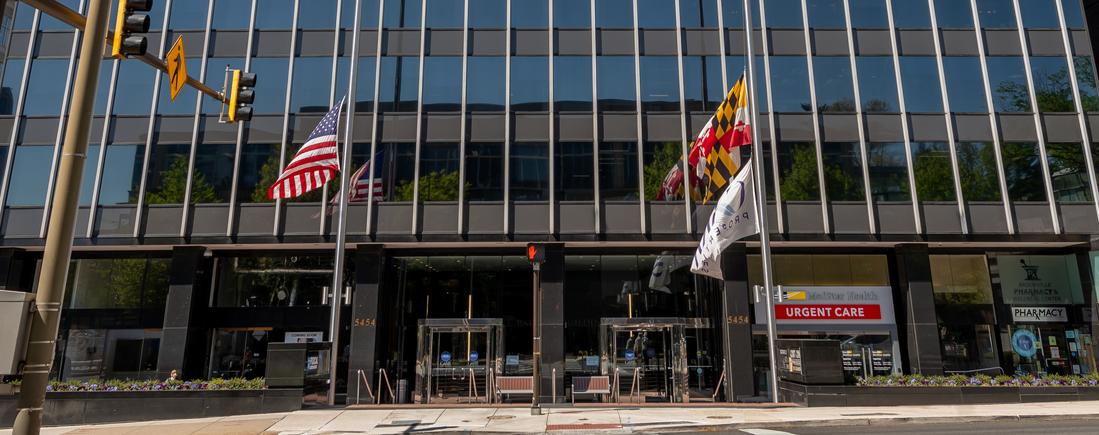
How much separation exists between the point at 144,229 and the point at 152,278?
8.66 ft

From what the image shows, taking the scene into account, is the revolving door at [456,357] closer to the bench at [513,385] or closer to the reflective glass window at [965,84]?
the bench at [513,385]

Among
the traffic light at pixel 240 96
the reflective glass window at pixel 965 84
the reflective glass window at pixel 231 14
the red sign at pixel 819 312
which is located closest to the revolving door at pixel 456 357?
the red sign at pixel 819 312

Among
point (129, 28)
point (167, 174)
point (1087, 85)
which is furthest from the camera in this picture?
point (1087, 85)

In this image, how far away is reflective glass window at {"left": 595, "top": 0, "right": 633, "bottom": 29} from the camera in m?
26.7

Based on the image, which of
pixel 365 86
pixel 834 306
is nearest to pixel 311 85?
pixel 365 86

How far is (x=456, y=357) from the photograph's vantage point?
84.6 feet

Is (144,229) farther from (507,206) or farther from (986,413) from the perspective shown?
(986,413)

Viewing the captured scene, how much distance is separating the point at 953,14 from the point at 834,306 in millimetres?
12387

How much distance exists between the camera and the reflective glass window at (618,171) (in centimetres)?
2517

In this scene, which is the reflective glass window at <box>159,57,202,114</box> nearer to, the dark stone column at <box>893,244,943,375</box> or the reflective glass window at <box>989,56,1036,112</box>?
the dark stone column at <box>893,244,943,375</box>

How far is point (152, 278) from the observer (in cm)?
2659

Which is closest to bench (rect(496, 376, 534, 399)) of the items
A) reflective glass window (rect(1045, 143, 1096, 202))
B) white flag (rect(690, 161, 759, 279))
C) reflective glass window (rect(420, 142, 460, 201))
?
reflective glass window (rect(420, 142, 460, 201))

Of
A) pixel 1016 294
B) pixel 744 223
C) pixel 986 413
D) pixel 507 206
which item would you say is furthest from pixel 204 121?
pixel 1016 294

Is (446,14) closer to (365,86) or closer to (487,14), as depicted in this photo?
(487,14)
